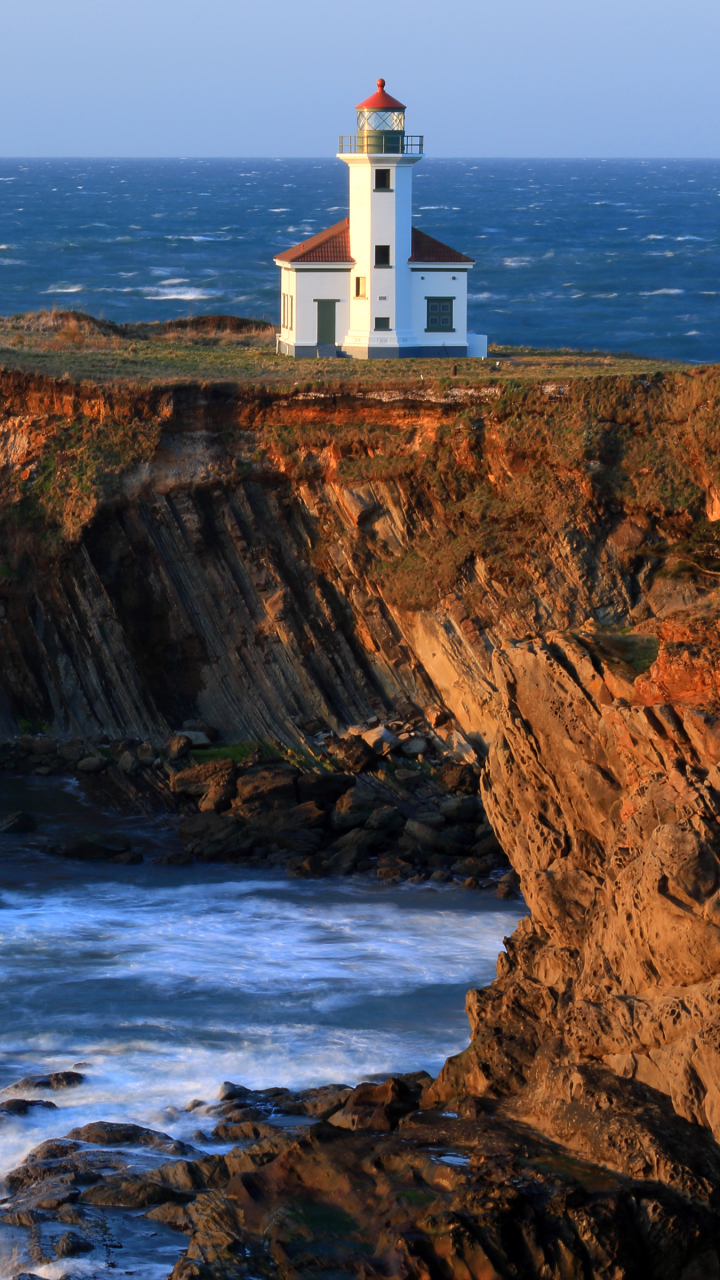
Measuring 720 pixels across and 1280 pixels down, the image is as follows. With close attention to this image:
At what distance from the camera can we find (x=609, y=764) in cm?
1605

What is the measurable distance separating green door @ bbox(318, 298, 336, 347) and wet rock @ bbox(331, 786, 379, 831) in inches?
687

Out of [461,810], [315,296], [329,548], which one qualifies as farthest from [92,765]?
[315,296]

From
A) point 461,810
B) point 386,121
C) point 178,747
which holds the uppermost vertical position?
point 386,121

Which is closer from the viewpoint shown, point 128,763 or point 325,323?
point 128,763

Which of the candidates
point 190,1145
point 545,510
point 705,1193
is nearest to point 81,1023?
point 190,1145

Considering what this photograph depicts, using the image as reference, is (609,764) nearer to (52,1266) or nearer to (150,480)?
(52,1266)

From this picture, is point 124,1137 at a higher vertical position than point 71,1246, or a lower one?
lower

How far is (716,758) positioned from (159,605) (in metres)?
20.5

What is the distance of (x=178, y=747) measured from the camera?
31.5m

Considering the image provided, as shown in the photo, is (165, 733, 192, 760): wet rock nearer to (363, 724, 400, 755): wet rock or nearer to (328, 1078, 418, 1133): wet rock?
(363, 724, 400, 755): wet rock

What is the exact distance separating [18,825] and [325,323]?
19081 mm

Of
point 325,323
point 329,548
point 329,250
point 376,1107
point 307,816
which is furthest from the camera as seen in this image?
point 325,323

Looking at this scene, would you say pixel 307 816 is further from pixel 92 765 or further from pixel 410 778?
pixel 92 765

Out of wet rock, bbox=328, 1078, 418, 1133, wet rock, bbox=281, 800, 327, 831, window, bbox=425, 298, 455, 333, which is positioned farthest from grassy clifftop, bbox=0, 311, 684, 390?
wet rock, bbox=328, 1078, 418, 1133
